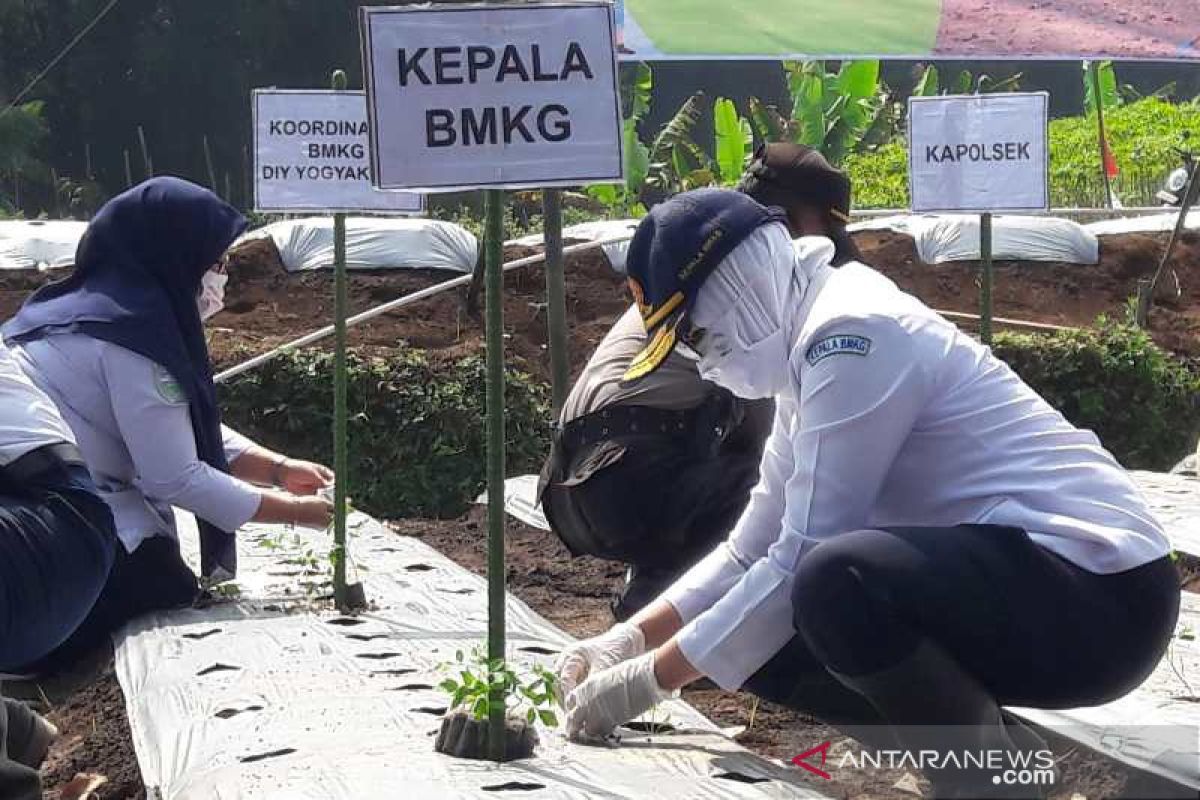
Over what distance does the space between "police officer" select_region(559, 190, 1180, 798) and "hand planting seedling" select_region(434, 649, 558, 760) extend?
0.38 ft

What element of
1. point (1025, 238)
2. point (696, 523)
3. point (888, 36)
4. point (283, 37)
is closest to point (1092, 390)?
point (888, 36)

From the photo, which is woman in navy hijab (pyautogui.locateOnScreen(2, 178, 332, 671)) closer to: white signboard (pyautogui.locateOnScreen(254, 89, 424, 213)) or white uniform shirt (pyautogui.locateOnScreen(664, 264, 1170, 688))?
white signboard (pyautogui.locateOnScreen(254, 89, 424, 213))

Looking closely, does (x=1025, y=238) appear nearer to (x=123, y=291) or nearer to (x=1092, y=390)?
(x=1092, y=390)

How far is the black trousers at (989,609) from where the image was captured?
2332mm

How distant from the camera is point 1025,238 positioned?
10.8 m

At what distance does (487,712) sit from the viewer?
2.79 metres

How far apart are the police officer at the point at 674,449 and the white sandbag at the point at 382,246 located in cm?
640

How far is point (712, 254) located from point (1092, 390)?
6.15 metres

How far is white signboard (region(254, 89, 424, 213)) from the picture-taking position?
14.1 feet

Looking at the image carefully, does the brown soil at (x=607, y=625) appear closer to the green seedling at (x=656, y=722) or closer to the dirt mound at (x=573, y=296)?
the green seedling at (x=656, y=722)

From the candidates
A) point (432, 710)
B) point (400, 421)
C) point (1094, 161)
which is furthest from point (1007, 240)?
point (432, 710)

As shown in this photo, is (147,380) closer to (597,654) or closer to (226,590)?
(226,590)

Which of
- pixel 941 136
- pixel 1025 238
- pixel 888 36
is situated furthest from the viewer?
pixel 1025 238

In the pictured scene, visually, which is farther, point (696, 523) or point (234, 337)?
point (234, 337)
